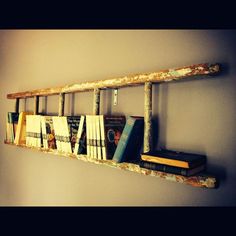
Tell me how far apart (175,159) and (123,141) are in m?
0.35

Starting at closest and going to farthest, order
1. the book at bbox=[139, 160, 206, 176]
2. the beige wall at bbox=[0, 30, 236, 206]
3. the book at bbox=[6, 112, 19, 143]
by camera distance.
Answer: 1. the book at bbox=[139, 160, 206, 176]
2. the beige wall at bbox=[0, 30, 236, 206]
3. the book at bbox=[6, 112, 19, 143]

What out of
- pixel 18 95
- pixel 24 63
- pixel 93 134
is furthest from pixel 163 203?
pixel 24 63

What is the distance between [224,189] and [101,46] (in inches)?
52.2

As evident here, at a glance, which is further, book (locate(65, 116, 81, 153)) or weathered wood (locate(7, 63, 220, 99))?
book (locate(65, 116, 81, 153))

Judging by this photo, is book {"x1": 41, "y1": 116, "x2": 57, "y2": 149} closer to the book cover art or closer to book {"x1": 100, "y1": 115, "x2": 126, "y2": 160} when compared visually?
the book cover art

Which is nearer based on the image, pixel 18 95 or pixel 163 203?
pixel 163 203

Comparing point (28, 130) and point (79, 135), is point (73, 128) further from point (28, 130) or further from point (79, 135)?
point (28, 130)

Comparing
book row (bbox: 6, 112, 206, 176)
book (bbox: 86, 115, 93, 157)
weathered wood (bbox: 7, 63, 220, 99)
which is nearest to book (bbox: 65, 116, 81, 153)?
book row (bbox: 6, 112, 206, 176)

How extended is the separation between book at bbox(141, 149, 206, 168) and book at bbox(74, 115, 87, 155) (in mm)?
539

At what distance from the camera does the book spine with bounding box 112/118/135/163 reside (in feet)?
4.42

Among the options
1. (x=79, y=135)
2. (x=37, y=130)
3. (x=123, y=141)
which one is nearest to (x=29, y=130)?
(x=37, y=130)

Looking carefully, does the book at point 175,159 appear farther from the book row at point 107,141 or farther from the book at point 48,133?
the book at point 48,133
